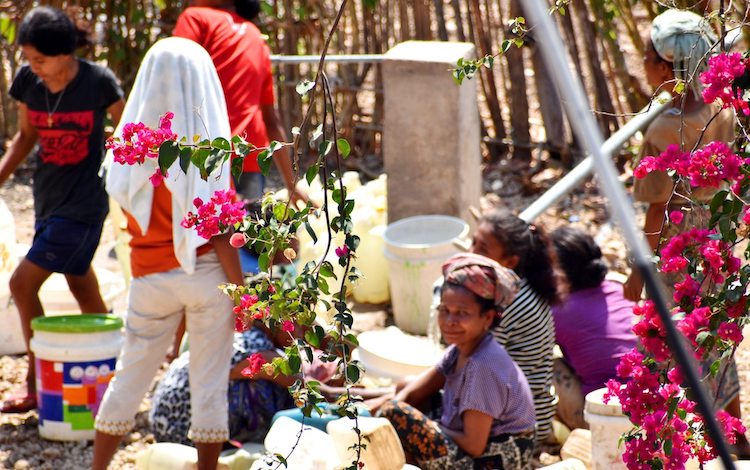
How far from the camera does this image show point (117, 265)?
249 inches

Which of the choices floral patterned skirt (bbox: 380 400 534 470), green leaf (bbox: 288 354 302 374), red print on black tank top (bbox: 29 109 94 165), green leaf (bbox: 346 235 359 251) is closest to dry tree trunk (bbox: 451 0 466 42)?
red print on black tank top (bbox: 29 109 94 165)

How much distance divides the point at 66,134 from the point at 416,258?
5.44 ft

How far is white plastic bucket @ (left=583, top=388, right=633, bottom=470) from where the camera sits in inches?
131

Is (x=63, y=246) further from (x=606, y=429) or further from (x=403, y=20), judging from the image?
(x=403, y=20)

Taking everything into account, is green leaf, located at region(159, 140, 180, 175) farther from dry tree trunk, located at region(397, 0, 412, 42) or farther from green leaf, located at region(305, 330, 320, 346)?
dry tree trunk, located at region(397, 0, 412, 42)

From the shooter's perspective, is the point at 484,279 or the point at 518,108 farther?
the point at 518,108

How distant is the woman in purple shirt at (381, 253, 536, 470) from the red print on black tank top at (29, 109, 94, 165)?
1652 millimetres

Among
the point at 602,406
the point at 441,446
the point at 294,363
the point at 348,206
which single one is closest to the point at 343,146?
the point at 348,206

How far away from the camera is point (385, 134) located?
18.0 ft

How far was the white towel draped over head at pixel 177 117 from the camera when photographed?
3367mm

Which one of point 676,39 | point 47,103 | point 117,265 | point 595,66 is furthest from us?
point 595,66

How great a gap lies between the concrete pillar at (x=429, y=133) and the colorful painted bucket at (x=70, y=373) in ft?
5.99

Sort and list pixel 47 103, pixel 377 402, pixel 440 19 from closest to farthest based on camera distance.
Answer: pixel 377 402 → pixel 47 103 → pixel 440 19

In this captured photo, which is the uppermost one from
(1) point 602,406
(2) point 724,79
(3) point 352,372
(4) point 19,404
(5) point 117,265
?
(2) point 724,79
